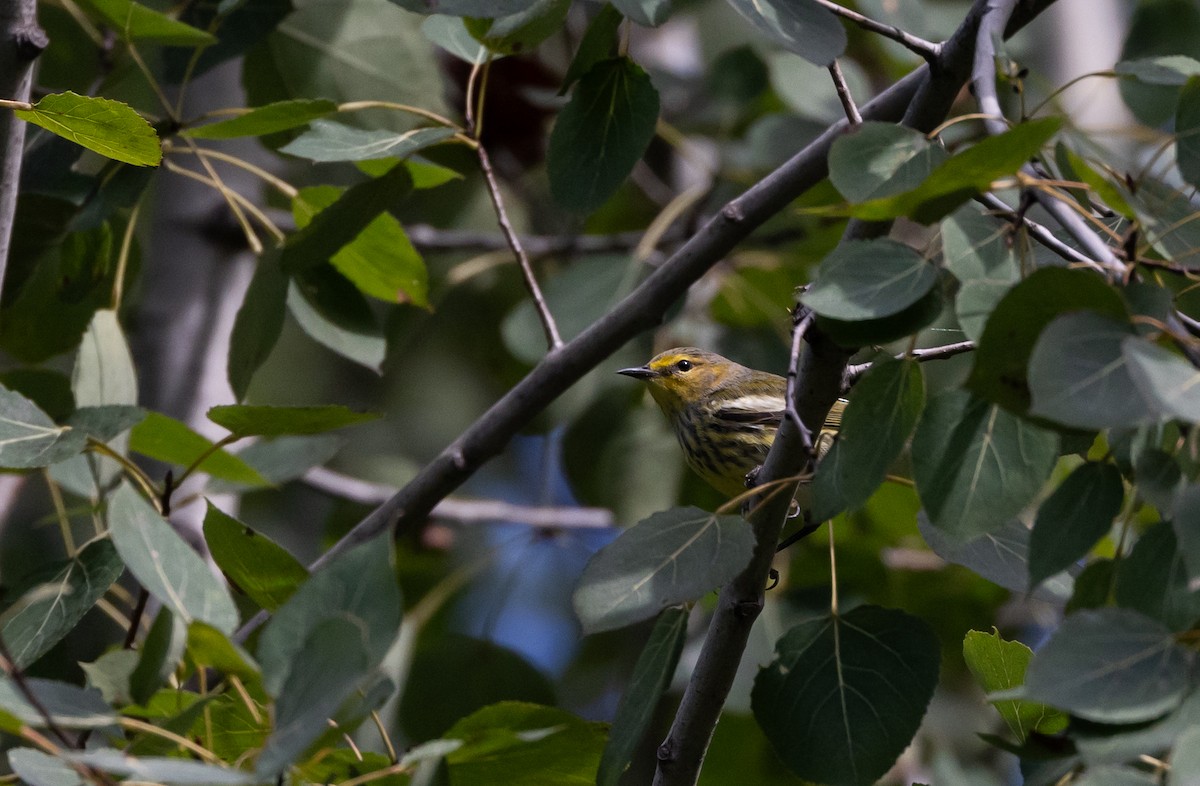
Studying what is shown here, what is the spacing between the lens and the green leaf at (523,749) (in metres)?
1.17

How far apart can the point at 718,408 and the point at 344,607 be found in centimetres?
204

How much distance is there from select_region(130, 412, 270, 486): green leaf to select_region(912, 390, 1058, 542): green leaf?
92cm

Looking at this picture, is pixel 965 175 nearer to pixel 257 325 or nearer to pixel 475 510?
pixel 257 325

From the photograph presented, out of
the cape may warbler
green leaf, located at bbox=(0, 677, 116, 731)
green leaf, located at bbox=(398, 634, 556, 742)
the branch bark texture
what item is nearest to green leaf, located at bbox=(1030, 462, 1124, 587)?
green leaf, located at bbox=(0, 677, 116, 731)

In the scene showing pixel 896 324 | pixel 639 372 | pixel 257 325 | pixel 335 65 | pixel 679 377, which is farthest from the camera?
pixel 679 377

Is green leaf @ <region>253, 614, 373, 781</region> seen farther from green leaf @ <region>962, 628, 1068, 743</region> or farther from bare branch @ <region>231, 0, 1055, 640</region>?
bare branch @ <region>231, 0, 1055, 640</region>

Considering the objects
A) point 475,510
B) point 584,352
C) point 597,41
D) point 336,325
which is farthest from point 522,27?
point 475,510

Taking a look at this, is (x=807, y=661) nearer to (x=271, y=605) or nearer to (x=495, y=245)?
(x=271, y=605)

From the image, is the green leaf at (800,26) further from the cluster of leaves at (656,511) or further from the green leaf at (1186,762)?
the green leaf at (1186,762)

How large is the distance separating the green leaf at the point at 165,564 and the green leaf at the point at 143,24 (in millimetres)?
816

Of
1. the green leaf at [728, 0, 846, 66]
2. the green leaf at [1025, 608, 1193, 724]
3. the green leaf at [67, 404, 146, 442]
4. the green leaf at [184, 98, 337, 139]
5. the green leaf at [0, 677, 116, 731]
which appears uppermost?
the green leaf at [728, 0, 846, 66]

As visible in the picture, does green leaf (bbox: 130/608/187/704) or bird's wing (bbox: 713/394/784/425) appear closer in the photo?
green leaf (bbox: 130/608/187/704)

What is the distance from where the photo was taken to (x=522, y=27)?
1.47 metres

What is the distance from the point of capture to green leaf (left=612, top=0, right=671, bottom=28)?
1.22 metres
